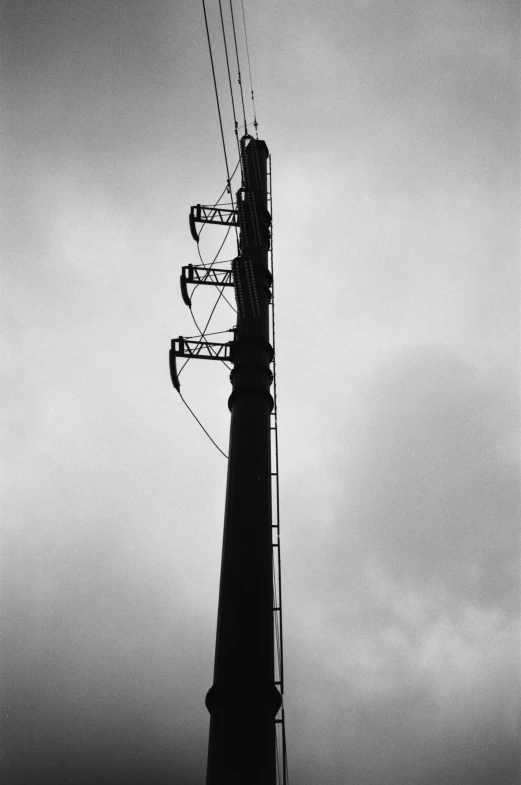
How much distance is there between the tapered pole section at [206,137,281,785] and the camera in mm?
8477

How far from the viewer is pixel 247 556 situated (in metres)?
9.94

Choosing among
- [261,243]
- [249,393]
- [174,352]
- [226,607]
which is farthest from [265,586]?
[261,243]

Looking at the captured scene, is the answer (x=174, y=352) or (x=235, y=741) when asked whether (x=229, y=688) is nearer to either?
(x=235, y=741)

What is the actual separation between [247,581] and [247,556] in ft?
1.44

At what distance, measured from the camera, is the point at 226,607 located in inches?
377

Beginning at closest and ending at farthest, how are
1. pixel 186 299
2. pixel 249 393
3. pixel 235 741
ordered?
pixel 235 741 < pixel 249 393 < pixel 186 299

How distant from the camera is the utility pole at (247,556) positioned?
8.51 meters

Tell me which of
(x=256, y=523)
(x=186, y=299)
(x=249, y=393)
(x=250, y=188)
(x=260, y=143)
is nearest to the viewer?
(x=256, y=523)

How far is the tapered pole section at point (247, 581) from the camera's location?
8477 millimetres

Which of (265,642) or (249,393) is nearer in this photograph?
(265,642)

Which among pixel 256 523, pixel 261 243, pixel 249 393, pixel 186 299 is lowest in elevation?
pixel 256 523

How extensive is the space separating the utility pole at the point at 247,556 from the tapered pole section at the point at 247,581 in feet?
0.05

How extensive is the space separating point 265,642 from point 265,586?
919 mm

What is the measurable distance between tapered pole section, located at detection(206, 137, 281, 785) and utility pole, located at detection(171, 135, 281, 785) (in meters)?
0.01
